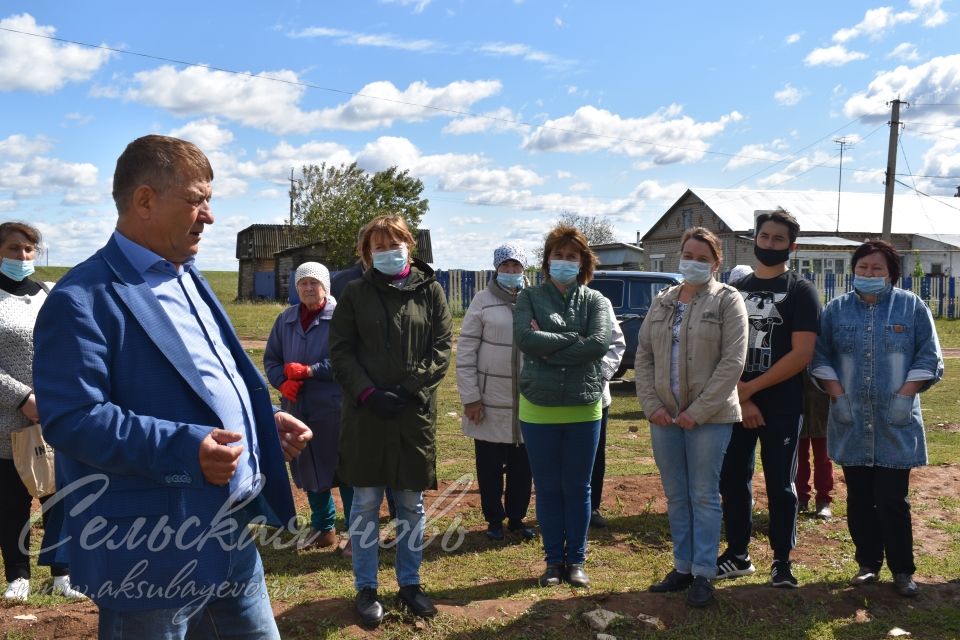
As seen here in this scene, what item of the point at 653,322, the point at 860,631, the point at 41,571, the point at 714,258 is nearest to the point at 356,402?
the point at 653,322

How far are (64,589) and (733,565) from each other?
13.0 feet

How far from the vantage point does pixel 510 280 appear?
6062 millimetres

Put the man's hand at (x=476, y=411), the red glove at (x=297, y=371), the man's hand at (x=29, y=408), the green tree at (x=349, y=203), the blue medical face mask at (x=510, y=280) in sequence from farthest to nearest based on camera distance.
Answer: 1. the green tree at (x=349, y=203)
2. the blue medical face mask at (x=510, y=280)
3. the man's hand at (x=476, y=411)
4. the red glove at (x=297, y=371)
5. the man's hand at (x=29, y=408)

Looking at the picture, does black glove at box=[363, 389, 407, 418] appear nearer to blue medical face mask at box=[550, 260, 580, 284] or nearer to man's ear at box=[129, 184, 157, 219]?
blue medical face mask at box=[550, 260, 580, 284]

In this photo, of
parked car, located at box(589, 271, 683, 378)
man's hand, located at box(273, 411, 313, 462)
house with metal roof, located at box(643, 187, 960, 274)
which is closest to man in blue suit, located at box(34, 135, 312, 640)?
man's hand, located at box(273, 411, 313, 462)

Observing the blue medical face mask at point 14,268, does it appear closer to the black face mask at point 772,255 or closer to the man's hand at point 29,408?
the man's hand at point 29,408

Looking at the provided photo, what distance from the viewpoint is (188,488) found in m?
2.37

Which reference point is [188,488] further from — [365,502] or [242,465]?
[365,502]

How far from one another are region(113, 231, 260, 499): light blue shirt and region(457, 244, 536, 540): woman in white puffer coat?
3.34m

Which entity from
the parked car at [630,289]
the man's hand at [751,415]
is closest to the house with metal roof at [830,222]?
the parked car at [630,289]

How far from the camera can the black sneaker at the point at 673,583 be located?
486 cm

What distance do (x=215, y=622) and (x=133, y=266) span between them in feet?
3.76

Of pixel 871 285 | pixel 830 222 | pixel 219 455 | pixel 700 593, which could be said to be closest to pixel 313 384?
pixel 700 593

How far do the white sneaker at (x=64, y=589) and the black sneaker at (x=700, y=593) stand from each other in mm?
3371
